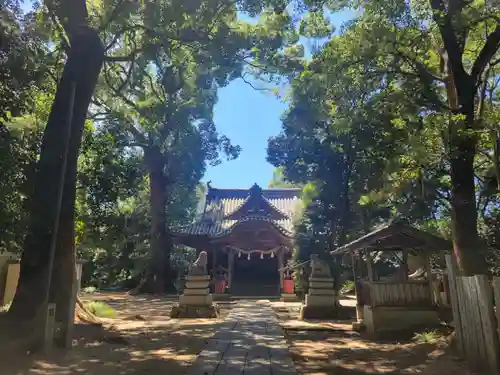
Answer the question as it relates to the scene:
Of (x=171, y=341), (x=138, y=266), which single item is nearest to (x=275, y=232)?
(x=138, y=266)

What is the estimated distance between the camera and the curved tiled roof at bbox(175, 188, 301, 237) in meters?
23.9

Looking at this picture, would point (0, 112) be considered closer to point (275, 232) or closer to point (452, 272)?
point (452, 272)

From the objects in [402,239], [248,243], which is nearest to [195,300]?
[402,239]

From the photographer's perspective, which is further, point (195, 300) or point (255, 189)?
point (255, 189)

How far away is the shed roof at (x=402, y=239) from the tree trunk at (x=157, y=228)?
17.3 m

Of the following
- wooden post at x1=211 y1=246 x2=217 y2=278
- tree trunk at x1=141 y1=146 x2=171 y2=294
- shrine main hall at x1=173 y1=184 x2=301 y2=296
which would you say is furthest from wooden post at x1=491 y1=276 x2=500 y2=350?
tree trunk at x1=141 y1=146 x2=171 y2=294

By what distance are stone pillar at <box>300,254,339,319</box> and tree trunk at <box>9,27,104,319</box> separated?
299 inches

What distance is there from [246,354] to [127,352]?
252cm

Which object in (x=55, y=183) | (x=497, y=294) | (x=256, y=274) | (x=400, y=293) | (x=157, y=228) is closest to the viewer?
(x=497, y=294)

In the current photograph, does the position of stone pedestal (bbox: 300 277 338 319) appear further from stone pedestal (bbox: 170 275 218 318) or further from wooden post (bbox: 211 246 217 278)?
wooden post (bbox: 211 246 217 278)

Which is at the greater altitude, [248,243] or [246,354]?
[248,243]

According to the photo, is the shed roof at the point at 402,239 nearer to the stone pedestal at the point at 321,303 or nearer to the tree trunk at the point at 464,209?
the tree trunk at the point at 464,209

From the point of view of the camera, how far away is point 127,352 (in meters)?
7.45

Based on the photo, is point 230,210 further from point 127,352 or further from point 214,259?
point 127,352
